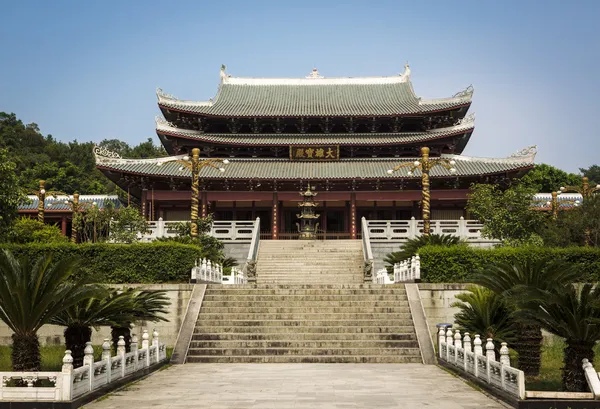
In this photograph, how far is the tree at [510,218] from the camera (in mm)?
32438

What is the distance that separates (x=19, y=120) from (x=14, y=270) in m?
83.5

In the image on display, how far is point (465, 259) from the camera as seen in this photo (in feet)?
82.4

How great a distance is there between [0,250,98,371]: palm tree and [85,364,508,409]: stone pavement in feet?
6.23

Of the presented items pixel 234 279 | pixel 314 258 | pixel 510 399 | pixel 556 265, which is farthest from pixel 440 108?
pixel 510 399

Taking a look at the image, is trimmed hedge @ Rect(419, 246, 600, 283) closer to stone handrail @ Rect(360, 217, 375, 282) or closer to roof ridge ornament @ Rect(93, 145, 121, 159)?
stone handrail @ Rect(360, 217, 375, 282)

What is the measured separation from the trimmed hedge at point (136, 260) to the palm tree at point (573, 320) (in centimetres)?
1482

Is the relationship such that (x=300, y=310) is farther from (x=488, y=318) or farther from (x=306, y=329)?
(x=488, y=318)

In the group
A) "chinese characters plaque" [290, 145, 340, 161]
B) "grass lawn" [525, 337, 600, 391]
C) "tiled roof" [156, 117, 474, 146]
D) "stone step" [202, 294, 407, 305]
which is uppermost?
"tiled roof" [156, 117, 474, 146]

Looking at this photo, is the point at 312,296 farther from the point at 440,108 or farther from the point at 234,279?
the point at 440,108

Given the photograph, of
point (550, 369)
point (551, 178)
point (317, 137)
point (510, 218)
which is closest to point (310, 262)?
point (510, 218)

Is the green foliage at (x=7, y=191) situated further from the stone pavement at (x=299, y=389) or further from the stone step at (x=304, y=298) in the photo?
the stone pavement at (x=299, y=389)

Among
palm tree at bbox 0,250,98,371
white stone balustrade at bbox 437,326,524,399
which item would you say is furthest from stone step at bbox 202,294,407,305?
palm tree at bbox 0,250,98,371

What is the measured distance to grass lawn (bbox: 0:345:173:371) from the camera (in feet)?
59.1

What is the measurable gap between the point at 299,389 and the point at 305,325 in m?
7.36
